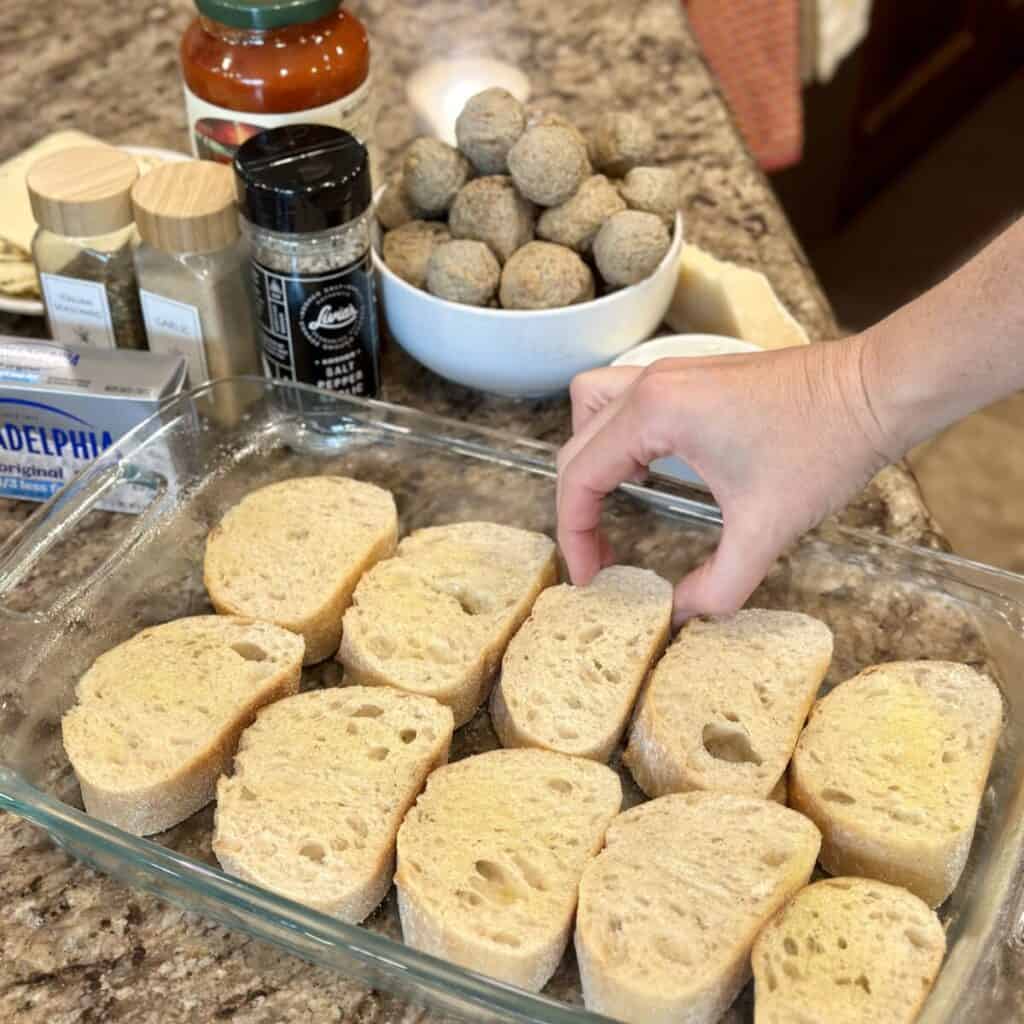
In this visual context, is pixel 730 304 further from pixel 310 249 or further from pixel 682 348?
pixel 310 249

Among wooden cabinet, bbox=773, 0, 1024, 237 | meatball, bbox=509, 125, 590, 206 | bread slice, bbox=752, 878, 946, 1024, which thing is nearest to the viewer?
bread slice, bbox=752, 878, 946, 1024

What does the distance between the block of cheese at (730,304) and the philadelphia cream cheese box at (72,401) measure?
62cm

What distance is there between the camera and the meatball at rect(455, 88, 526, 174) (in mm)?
1538

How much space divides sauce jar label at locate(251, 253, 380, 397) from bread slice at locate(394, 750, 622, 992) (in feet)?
1.71

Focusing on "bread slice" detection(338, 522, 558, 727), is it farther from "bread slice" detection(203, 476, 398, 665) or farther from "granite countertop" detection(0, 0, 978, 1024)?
"granite countertop" detection(0, 0, 978, 1024)

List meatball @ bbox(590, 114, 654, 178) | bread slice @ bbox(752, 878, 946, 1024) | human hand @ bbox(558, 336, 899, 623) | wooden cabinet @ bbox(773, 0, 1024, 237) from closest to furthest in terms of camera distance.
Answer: bread slice @ bbox(752, 878, 946, 1024), human hand @ bbox(558, 336, 899, 623), meatball @ bbox(590, 114, 654, 178), wooden cabinet @ bbox(773, 0, 1024, 237)

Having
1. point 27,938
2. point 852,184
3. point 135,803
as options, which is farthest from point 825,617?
point 852,184

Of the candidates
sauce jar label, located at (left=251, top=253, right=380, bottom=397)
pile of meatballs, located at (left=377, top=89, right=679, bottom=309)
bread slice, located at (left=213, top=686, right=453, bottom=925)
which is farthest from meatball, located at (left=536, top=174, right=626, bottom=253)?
bread slice, located at (left=213, top=686, right=453, bottom=925)

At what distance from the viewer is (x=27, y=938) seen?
3.71 feet

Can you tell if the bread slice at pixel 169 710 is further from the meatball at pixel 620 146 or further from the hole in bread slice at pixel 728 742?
the meatball at pixel 620 146

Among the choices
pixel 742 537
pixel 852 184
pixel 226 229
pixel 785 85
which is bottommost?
pixel 852 184

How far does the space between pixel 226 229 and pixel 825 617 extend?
2.45 feet

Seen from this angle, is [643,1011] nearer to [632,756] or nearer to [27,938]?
[632,756]

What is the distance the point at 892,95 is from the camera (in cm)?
354
